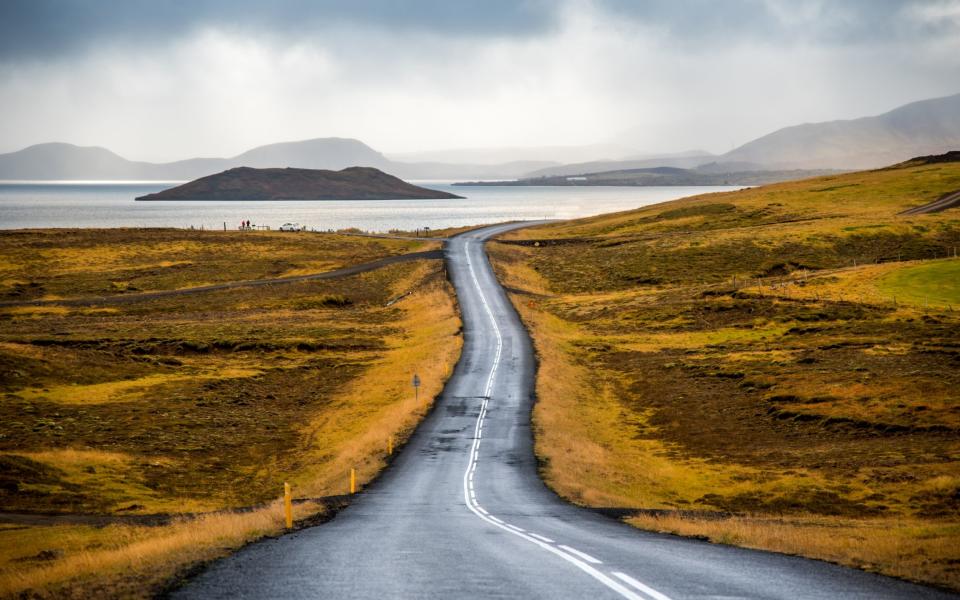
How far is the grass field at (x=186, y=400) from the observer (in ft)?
72.1

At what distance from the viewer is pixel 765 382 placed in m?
49.3

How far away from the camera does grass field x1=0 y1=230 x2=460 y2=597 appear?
21984 millimetres

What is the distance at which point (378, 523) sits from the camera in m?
20.8

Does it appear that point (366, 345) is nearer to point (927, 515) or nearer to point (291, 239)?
point (927, 515)

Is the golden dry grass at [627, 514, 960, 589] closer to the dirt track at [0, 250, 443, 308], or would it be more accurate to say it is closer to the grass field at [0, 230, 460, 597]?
the grass field at [0, 230, 460, 597]

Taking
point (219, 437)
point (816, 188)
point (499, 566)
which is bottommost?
point (219, 437)

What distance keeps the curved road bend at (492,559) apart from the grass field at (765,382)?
1.64 m

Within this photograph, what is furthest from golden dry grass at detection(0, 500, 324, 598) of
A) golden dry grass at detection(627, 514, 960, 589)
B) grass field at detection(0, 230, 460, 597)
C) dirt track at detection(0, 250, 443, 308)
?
dirt track at detection(0, 250, 443, 308)

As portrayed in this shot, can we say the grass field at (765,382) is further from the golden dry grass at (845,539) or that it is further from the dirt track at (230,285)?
the dirt track at (230,285)

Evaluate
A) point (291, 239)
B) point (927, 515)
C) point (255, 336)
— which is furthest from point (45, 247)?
point (927, 515)

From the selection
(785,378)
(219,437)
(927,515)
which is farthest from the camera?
(785,378)

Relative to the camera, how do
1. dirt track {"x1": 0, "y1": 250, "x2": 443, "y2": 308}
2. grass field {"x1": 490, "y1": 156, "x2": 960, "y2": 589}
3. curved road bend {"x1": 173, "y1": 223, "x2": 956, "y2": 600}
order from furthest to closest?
dirt track {"x1": 0, "y1": 250, "x2": 443, "y2": 308}, grass field {"x1": 490, "y1": 156, "x2": 960, "y2": 589}, curved road bend {"x1": 173, "y1": 223, "x2": 956, "y2": 600}

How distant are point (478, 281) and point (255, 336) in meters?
28.7

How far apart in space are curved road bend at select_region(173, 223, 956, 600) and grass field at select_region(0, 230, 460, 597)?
5.56ft
